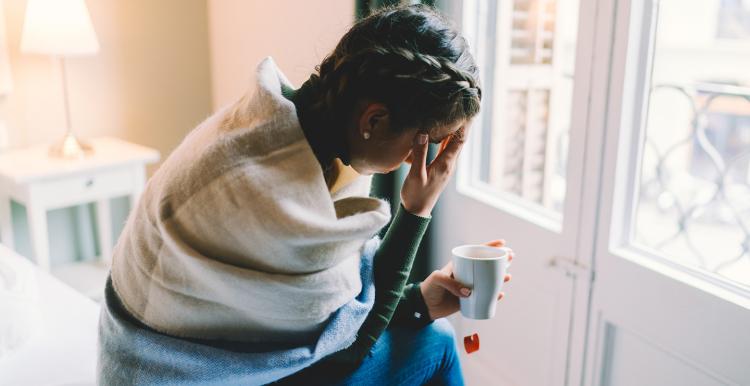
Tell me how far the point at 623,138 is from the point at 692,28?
285 millimetres

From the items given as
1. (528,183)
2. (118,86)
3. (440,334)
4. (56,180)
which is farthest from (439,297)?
(118,86)

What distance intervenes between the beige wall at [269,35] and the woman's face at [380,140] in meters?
1.04

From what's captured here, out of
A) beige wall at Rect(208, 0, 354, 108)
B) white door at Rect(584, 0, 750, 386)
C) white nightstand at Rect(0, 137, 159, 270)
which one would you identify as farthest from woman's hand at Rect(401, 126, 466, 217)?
white nightstand at Rect(0, 137, 159, 270)

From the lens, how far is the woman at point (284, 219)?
80 centimetres

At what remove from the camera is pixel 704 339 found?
1.20 meters

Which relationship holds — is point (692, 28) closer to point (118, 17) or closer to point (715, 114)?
point (715, 114)

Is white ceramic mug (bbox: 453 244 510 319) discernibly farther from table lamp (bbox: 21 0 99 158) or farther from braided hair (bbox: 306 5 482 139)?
table lamp (bbox: 21 0 99 158)

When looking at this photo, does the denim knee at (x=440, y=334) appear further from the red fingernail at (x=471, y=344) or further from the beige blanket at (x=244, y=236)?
the beige blanket at (x=244, y=236)

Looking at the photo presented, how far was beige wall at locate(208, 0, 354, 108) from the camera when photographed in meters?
2.05

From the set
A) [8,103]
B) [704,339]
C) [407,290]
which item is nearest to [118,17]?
[8,103]

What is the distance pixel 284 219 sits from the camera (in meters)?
0.79

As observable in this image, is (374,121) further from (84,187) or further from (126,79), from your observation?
(126,79)

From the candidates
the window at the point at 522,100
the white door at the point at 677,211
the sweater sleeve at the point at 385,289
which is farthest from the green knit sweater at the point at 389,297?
the window at the point at 522,100

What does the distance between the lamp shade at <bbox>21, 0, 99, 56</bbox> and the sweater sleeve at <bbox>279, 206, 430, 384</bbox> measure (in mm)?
1381
